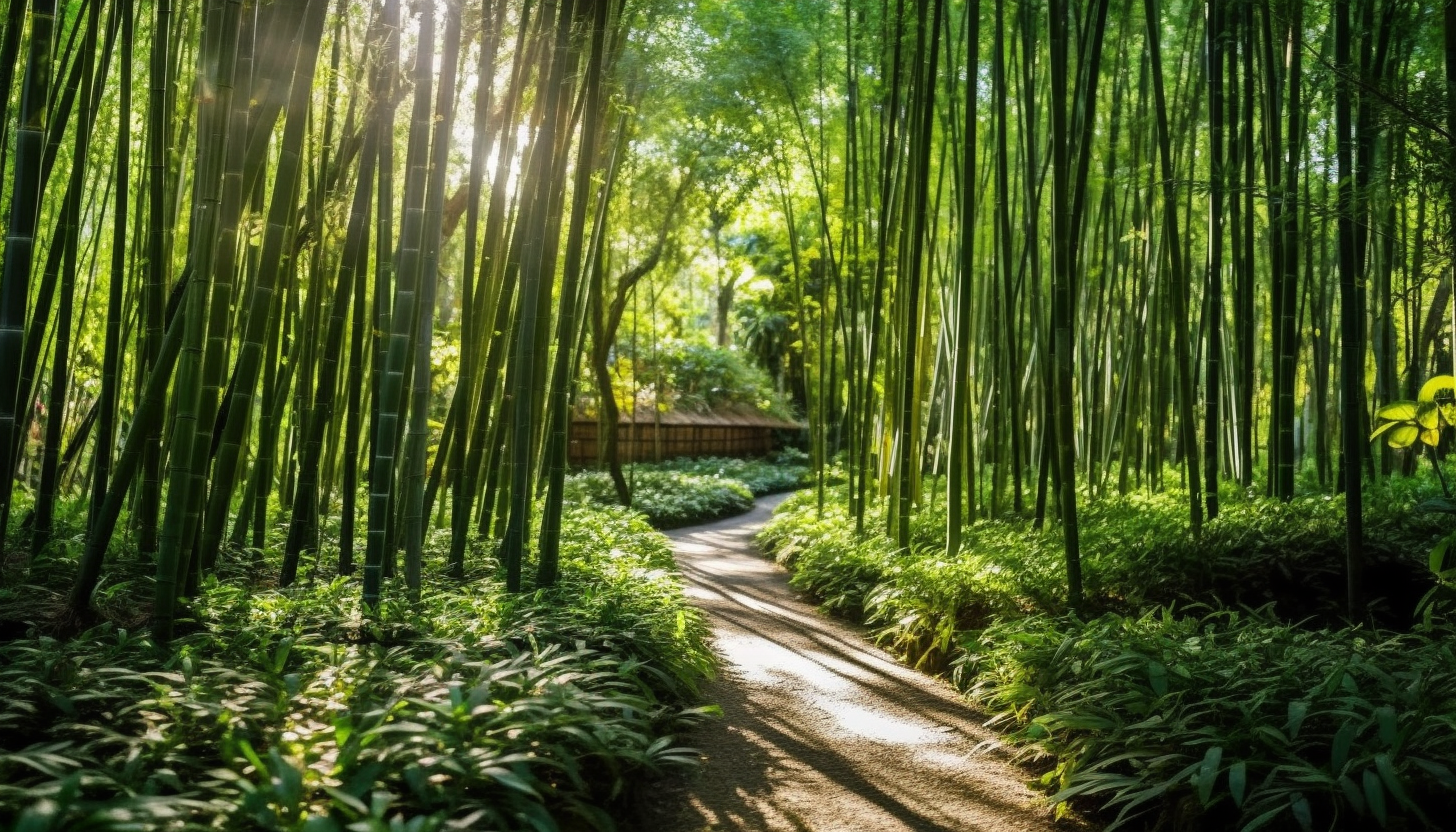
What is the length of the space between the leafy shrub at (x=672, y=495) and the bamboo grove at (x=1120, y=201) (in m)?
2.34

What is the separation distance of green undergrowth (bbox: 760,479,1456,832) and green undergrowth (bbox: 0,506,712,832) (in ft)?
3.14

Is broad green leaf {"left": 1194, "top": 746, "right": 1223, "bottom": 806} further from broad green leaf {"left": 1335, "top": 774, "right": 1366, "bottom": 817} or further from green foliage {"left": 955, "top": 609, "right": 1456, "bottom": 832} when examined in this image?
broad green leaf {"left": 1335, "top": 774, "right": 1366, "bottom": 817}

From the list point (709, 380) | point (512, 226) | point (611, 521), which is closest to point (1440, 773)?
point (512, 226)

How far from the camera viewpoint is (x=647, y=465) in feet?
44.4

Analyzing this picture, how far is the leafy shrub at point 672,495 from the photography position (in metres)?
9.32

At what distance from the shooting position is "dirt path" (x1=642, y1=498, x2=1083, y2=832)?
209 centimetres

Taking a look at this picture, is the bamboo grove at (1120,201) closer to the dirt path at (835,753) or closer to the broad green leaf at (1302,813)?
the dirt path at (835,753)

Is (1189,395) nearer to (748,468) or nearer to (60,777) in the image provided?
(60,777)

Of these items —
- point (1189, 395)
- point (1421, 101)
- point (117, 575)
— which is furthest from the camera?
point (1189, 395)

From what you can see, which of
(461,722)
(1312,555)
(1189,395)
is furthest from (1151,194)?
(461,722)

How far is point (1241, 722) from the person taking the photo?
6.61 ft

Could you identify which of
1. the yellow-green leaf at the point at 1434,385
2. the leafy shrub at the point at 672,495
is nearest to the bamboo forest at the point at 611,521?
the yellow-green leaf at the point at 1434,385

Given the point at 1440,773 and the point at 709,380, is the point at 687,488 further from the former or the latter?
the point at 1440,773

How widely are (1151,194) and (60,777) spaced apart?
4.30 m
